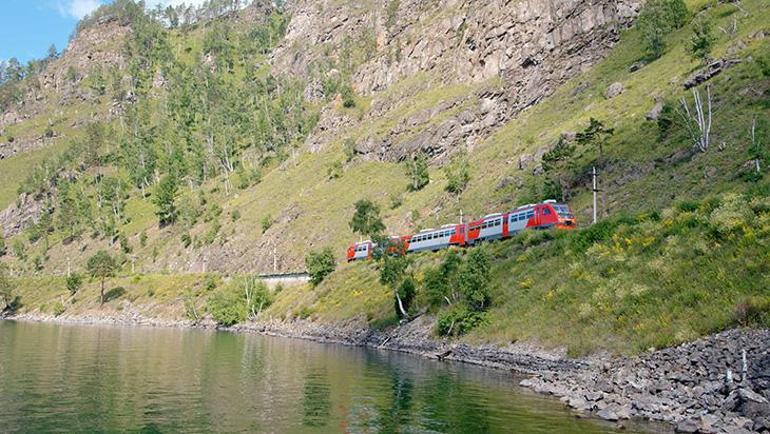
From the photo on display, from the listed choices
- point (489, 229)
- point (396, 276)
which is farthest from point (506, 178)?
point (396, 276)

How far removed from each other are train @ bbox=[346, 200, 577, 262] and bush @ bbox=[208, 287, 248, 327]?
77.6ft

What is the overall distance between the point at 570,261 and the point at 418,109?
101064 mm

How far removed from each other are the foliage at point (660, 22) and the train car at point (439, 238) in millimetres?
56159

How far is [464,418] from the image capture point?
30641mm

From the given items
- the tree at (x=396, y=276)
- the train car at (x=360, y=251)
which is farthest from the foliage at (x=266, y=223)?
the tree at (x=396, y=276)

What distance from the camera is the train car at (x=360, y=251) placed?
322 ft

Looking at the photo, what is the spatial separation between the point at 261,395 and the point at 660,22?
4169 inches

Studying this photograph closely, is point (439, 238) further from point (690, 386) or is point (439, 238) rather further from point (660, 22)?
point (660, 22)

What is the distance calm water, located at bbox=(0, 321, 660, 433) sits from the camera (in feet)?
96.4

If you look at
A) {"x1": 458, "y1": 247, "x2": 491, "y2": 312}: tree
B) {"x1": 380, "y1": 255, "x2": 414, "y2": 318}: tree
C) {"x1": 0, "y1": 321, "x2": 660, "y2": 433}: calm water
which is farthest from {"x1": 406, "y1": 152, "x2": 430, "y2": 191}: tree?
{"x1": 0, "y1": 321, "x2": 660, "y2": 433}: calm water

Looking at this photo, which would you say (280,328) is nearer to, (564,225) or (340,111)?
(564,225)

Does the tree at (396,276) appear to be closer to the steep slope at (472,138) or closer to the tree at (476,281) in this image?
the tree at (476,281)

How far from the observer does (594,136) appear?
8969cm

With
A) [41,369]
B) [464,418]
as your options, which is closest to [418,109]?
[41,369]
